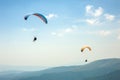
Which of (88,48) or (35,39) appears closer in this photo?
(35,39)

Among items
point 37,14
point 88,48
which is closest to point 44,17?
point 37,14

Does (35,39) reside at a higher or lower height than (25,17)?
lower

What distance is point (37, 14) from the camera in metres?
48.1

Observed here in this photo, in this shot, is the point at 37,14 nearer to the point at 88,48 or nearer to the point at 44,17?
the point at 44,17

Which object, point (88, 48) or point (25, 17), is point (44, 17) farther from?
point (88, 48)

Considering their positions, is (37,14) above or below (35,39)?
above

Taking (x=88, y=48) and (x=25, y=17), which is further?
(x=88, y=48)

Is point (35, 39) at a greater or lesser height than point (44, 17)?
lesser

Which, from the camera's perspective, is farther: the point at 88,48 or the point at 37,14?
the point at 88,48

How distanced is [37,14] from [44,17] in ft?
9.03

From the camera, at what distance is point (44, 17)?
165 feet

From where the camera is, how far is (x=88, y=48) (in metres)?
61.8

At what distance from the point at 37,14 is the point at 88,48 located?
20897 millimetres

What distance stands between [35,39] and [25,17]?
5709 millimetres
